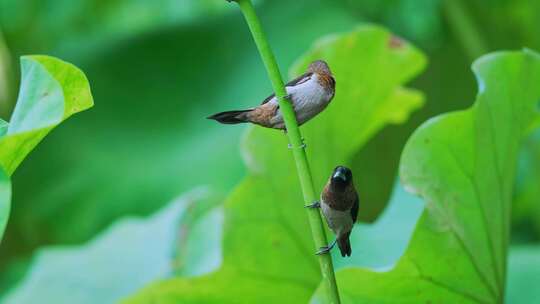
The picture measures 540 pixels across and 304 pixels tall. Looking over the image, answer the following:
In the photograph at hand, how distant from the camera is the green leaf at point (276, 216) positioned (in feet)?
3.60

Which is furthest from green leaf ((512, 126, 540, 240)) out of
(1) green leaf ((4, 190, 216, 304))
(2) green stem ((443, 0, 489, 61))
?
(1) green leaf ((4, 190, 216, 304))

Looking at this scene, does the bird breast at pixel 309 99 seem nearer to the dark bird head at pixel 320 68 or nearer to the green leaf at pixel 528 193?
the dark bird head at pixel 320 68

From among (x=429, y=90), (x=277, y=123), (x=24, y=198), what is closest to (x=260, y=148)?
(x=277, y=123)

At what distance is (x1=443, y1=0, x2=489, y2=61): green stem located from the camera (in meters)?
2.29

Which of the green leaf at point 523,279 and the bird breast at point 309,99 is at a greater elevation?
the bird breast at point 309,99

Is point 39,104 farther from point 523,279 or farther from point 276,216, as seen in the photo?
point 523,279

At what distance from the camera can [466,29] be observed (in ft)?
7.55

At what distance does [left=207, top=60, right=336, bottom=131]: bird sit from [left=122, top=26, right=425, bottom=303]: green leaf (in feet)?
1.84

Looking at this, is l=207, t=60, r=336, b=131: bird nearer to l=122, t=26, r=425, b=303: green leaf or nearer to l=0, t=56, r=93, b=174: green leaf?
l=0, t=56, r=93, b=174: green leaf

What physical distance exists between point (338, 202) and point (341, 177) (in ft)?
0.06

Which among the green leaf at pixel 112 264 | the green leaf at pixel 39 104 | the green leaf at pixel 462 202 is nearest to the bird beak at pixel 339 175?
the green leaf at pixel 39 104

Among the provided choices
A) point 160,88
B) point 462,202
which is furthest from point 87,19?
point 462,202

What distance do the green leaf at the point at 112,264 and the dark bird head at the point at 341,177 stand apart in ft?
3.95

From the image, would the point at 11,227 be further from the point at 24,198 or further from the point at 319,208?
the point at 319,208
